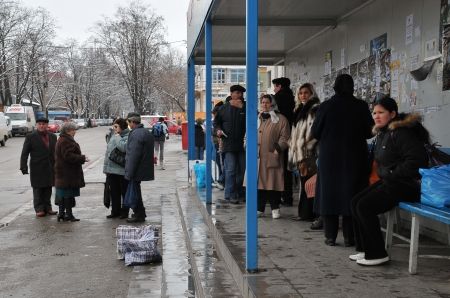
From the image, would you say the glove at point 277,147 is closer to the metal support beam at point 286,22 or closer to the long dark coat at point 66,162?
→ the metal support beam at point 286,22

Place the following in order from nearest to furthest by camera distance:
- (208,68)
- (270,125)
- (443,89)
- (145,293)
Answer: (145,293) < (443,89) < (270,125) < (208,68)

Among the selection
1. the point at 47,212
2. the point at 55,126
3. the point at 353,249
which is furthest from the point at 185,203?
the point at 55,126

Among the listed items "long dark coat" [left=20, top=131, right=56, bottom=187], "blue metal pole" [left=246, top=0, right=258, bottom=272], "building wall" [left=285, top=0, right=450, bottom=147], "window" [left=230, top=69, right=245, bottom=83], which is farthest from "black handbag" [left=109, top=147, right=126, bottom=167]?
"window" [left=230, top=69, right=245, bottom=83]

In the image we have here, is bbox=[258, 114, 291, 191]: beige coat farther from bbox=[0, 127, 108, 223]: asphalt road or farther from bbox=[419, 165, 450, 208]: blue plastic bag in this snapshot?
bbox=[0, 127, 108, 223]: asphalt road

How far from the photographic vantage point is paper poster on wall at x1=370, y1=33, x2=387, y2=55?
25.3 feet

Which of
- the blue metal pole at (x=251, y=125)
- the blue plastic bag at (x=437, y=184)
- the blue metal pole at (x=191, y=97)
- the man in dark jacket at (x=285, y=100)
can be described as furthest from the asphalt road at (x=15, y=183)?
the blue plastic bag at (x=437, y=184)

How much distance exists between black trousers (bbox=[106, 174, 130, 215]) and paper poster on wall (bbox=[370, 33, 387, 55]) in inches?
182

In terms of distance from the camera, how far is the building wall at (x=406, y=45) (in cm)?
626

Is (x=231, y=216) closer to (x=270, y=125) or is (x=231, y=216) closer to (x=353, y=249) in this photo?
(x=270, y=125)

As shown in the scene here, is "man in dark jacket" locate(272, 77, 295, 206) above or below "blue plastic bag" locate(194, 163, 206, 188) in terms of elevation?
above

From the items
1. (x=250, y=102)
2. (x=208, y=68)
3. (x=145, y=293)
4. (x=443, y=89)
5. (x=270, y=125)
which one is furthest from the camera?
(x=208, y=68)

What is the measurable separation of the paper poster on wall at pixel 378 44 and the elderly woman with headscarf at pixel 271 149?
1768 mm

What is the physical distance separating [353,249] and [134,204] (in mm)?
4460

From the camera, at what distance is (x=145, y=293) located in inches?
220
